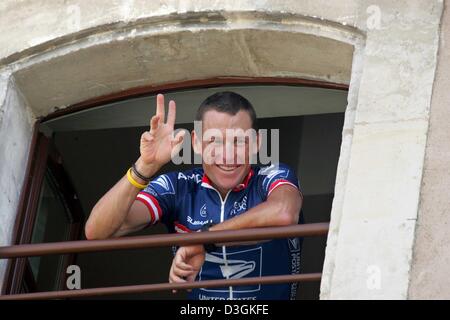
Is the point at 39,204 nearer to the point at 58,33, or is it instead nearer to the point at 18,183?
the point at 18,183

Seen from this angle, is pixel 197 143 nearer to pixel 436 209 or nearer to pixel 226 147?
pixel 226 147

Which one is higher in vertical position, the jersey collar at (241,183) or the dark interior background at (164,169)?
the dark interior background at (164,169)

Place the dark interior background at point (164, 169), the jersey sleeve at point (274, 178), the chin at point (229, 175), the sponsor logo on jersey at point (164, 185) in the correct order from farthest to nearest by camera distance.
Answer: the dark interior background at point (164, 169) → the sponsor logo on jersey at point (164, 185) → the chin at point (229, 175) → the jersey sleeve at point (274, 178)

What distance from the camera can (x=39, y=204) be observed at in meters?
7.26

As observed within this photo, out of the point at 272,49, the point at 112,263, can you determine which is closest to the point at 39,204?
the point at 272,49

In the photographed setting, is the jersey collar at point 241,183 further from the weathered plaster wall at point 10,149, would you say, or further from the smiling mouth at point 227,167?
the weathered plaster wall at point 10,149

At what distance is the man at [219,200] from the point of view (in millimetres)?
6176

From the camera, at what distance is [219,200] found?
6543 millimetres

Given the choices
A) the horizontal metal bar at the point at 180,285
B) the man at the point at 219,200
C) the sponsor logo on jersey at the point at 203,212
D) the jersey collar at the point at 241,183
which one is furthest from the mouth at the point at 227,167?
the horizontal metal bar at the point at 180,285

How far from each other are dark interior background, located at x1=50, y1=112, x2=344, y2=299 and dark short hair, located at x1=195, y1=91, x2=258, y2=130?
1.18 meters

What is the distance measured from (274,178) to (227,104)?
1.41ft

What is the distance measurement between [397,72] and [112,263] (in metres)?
3.92

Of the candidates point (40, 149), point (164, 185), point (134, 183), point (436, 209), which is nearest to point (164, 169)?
point (40, 149)

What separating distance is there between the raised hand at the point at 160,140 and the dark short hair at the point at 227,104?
0.50m
